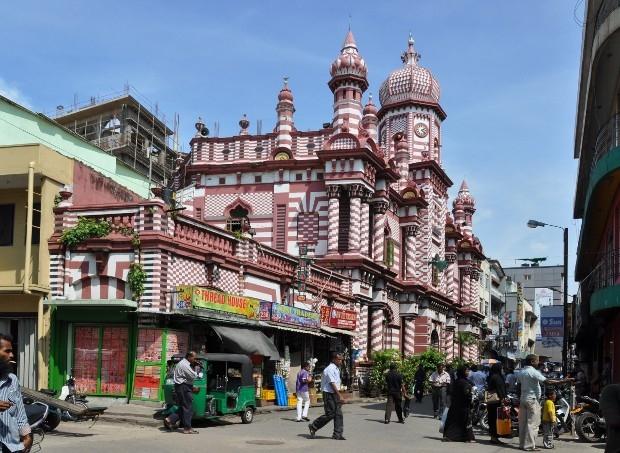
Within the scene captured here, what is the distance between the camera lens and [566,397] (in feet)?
→ 68.3

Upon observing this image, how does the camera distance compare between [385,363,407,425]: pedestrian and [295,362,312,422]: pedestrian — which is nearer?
[295,362,312,422]: pedestrian

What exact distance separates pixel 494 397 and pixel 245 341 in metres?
8.16

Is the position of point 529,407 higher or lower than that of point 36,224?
lower

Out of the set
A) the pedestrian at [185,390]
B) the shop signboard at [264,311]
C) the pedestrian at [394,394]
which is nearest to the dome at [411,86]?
the shop signboard at [264,311]

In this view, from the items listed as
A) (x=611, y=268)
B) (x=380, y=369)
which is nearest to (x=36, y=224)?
(x=611, y=268)

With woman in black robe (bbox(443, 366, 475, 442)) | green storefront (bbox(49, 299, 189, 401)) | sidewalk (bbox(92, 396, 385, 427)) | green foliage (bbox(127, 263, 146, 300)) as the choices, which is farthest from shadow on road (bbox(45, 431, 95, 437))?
woman in black robe (bbox(443, 366, 475, 442))

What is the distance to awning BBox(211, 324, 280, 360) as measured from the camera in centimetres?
2273

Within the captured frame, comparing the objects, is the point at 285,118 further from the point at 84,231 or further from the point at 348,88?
the point at 84,231

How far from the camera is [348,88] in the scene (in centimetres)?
3931

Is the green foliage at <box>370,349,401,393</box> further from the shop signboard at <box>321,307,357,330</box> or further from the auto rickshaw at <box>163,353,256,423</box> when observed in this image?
the auto rickshaw at <box>163,353,256,423</box>

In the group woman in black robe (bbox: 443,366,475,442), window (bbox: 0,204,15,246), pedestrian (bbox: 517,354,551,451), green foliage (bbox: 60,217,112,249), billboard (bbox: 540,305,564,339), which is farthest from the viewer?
billboard (bbox: 540,305,564,339)

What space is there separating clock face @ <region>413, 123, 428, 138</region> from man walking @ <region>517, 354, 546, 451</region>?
3811 centimetres

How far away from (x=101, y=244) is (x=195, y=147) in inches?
760

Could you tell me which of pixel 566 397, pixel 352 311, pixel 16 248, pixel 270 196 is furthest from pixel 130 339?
pixel 270 196
